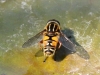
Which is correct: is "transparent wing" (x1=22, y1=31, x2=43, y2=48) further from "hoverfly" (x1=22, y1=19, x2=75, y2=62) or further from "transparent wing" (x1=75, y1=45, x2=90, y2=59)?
"transparent wing" (x1=75, y1=45, x2=90, y2=59)

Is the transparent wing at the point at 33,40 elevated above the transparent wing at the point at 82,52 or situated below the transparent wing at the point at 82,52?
above

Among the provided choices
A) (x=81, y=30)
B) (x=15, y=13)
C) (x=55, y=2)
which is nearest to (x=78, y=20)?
(x=81, y=30)

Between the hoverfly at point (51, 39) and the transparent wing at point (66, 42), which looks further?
the transparent wing at point (66, 42)

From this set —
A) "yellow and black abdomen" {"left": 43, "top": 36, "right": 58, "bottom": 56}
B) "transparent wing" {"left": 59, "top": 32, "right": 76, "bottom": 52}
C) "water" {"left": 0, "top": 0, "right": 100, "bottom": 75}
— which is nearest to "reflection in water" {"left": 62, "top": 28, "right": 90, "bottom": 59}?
"water" {"left": 0, "top": 0, "right": 100, "bottom": 75}

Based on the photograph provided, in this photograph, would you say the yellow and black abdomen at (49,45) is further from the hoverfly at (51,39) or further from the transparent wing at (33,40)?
the transparent wing at (33,40)

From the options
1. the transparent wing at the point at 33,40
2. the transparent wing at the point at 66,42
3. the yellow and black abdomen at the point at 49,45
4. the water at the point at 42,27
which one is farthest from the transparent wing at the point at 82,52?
the transparent wing at the point at 33,40

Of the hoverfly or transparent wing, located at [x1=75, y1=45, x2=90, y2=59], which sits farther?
transparent wing, located at [x1=75, y1=45, x2=90, y2=59]
